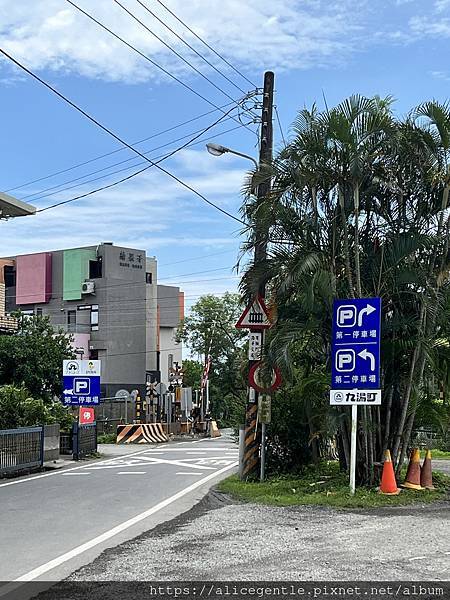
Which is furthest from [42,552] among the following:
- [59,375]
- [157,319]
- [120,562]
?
[157,319]

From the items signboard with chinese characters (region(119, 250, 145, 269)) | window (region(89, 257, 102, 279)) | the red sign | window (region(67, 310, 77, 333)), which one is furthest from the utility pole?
window (region(67, 310, 77, 333))

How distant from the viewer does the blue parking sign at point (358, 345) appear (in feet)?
45.8

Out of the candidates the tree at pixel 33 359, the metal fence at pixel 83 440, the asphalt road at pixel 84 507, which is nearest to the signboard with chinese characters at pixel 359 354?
the asphalt road at pixel 84 507

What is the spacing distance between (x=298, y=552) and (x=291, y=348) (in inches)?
234

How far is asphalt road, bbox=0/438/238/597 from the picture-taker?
30.5ft

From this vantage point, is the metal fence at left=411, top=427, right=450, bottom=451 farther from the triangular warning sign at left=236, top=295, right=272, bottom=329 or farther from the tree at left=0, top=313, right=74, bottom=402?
the tree at left=0, top=313, right=74, bottom=402

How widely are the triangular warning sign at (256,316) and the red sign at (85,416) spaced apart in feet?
41.9

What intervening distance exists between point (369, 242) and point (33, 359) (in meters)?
25.1

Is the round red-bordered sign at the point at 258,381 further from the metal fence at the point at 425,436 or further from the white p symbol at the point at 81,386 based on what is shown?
the white p symbol at the point at 81,386

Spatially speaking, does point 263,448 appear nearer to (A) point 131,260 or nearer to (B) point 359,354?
(B) point 359,354

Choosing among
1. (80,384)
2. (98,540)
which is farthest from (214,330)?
(98,540)

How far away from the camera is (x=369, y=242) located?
15492mm

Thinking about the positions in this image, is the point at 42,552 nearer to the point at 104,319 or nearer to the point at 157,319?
the point at 104,319

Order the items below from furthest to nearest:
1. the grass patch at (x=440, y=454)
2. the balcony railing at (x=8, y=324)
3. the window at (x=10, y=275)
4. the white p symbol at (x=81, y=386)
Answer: the window at (x=10, y=275) → the balcony railing at (x=8, y=324) → the white p symbol at (x=81, y=386) → the grass patch at (x=440, y=454)
